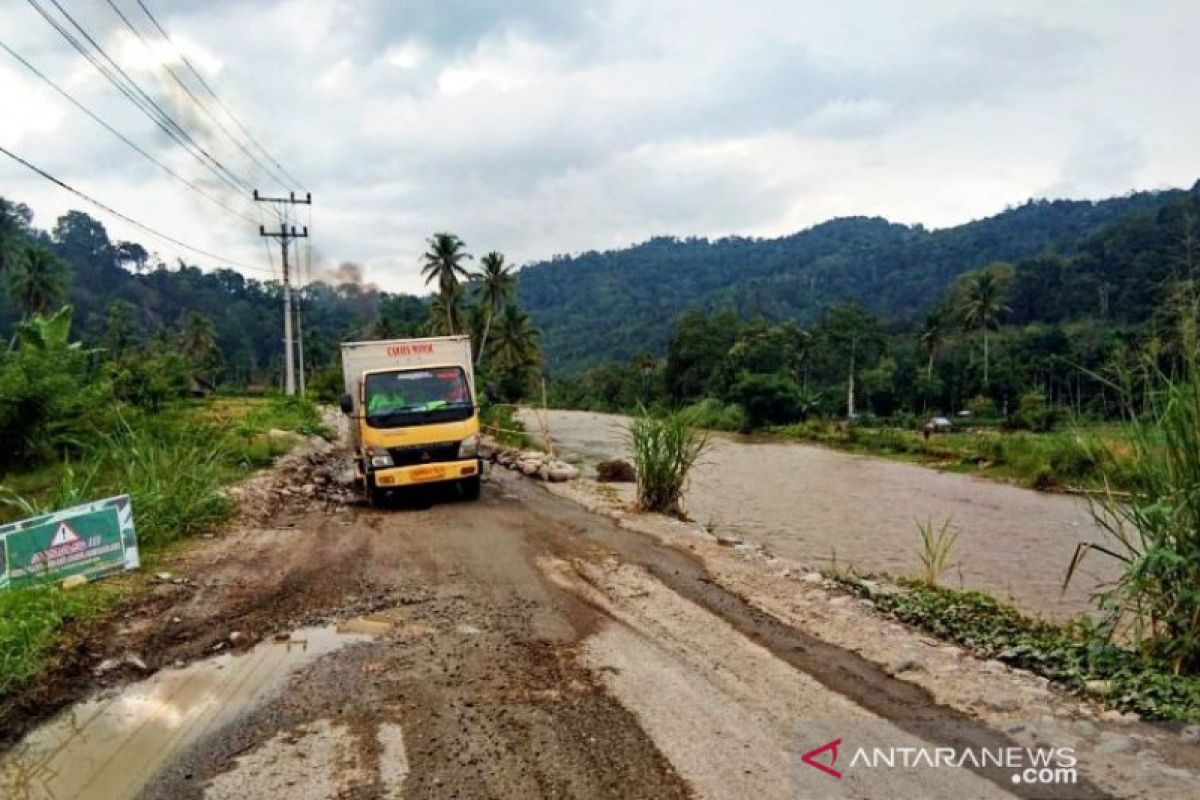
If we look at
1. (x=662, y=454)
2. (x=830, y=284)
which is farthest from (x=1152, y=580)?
(x=830, y=284)

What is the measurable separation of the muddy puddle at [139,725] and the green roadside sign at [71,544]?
222 cm

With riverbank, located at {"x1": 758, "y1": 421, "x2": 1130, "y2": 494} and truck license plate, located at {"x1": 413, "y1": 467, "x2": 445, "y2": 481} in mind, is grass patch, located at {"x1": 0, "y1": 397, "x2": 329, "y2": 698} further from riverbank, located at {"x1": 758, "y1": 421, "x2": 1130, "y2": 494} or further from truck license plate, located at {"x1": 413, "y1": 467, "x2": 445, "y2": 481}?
riverbank, located at {"x1": 758, "y1": 421, "x2": 1130, "y2": 494}

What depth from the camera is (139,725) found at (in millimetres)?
4469

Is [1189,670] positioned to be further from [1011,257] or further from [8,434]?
[1011,257]

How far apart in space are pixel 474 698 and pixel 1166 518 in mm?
4256

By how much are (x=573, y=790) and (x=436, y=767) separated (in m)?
0.70

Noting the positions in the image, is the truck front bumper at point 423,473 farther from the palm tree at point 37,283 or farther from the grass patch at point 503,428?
the palm tree at point 37,283

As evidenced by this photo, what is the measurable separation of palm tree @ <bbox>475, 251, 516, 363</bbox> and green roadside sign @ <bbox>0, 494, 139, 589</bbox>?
48.6 meters

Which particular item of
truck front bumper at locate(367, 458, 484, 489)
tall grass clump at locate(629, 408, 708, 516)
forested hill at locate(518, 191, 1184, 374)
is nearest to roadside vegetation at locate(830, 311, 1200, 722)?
tall grass clump at locate(629, 408, 708, 516)

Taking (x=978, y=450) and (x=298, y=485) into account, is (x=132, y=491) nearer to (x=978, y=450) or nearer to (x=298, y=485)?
(x=298, y=485)

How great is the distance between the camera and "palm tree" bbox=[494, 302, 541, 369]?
198 feet

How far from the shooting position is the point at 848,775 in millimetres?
3674

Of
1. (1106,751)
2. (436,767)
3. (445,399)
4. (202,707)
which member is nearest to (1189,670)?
(1106,751)

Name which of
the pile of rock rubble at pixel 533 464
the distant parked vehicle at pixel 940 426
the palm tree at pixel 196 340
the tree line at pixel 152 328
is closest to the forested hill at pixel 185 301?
the tree line at pixel 152 328
